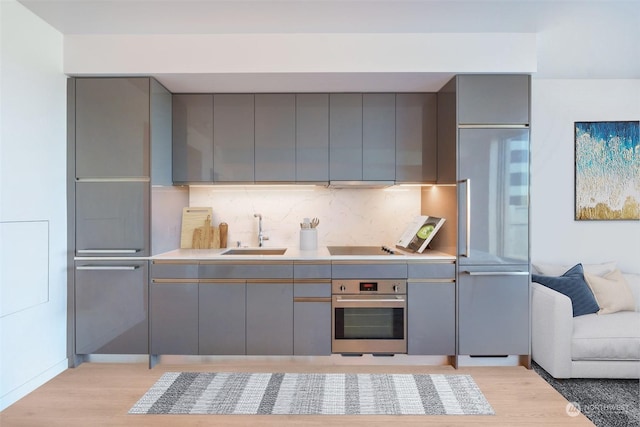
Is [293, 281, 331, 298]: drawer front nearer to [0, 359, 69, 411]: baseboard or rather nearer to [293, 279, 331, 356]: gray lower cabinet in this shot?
[293, 279, 331, 356]: gray lower cabinet

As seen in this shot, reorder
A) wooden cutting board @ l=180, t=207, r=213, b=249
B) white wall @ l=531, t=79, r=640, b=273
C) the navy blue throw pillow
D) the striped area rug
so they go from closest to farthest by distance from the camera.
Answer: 1. the striped area rug
2. the navy blue throw pillow
3. wooden cutting board @ l=180, t=207, r=213, b=249
4. white wall @ l=531, t=79, r=640, b=273

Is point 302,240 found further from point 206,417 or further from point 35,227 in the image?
point 35,227

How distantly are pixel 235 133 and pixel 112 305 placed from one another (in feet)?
5.62

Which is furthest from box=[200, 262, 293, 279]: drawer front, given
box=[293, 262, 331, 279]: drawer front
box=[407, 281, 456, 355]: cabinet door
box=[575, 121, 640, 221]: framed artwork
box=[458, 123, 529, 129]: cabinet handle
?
box=[575, 121, 640, 221]: framed artwork

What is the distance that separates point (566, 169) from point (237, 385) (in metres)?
3.53

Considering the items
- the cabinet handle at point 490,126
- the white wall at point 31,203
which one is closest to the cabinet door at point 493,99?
the cabinet handle at point 490,126

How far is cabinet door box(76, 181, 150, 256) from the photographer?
2896 millimetres

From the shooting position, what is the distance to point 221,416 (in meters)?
2.28

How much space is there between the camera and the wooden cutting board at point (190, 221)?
3477mm

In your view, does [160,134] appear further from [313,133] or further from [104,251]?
[313,133]

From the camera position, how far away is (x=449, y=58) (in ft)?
9.15

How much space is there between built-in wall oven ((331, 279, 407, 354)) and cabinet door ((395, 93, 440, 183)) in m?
0.96

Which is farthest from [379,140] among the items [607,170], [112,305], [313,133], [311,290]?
[112,305]

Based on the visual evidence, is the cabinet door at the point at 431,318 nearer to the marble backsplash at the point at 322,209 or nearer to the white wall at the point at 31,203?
the marble backsplash at the point at 322,209
